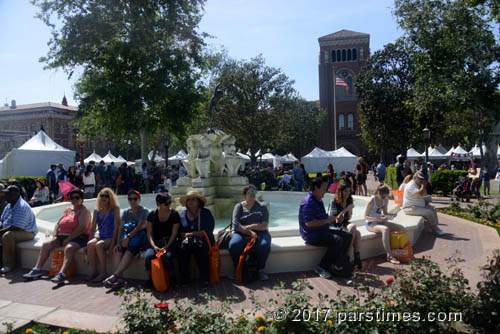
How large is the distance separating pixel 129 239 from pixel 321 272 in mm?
2910

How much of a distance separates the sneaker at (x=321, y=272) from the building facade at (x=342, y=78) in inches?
2294

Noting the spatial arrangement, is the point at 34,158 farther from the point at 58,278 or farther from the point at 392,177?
the point at 392,177

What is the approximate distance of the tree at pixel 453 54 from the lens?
21.8m

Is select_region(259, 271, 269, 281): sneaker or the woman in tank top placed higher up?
the woman in tank top

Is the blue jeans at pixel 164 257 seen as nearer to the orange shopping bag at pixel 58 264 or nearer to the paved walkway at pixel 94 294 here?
the paved walkway at pixel 94 294

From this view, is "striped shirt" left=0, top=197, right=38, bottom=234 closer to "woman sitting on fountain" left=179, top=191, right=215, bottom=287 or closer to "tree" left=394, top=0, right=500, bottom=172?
"woman sitting on fountain" left=179, top=191, right=215, bottom=287

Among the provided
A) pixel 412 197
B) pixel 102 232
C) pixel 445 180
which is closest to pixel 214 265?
pixel 102 232

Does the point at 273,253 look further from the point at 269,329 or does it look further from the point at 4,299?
the point at 4,299

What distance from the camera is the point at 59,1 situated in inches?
774

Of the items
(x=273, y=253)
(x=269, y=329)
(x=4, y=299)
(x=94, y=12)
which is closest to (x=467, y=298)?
(x=269, y=329)

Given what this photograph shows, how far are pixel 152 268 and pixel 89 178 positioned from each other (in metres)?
11.5

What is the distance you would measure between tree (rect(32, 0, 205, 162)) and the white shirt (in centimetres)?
1498

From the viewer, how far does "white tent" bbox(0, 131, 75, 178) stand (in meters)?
20.7

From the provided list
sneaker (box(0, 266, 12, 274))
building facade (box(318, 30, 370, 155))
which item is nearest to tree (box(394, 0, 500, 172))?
sneaker (box(0, 266, 12, 274))
